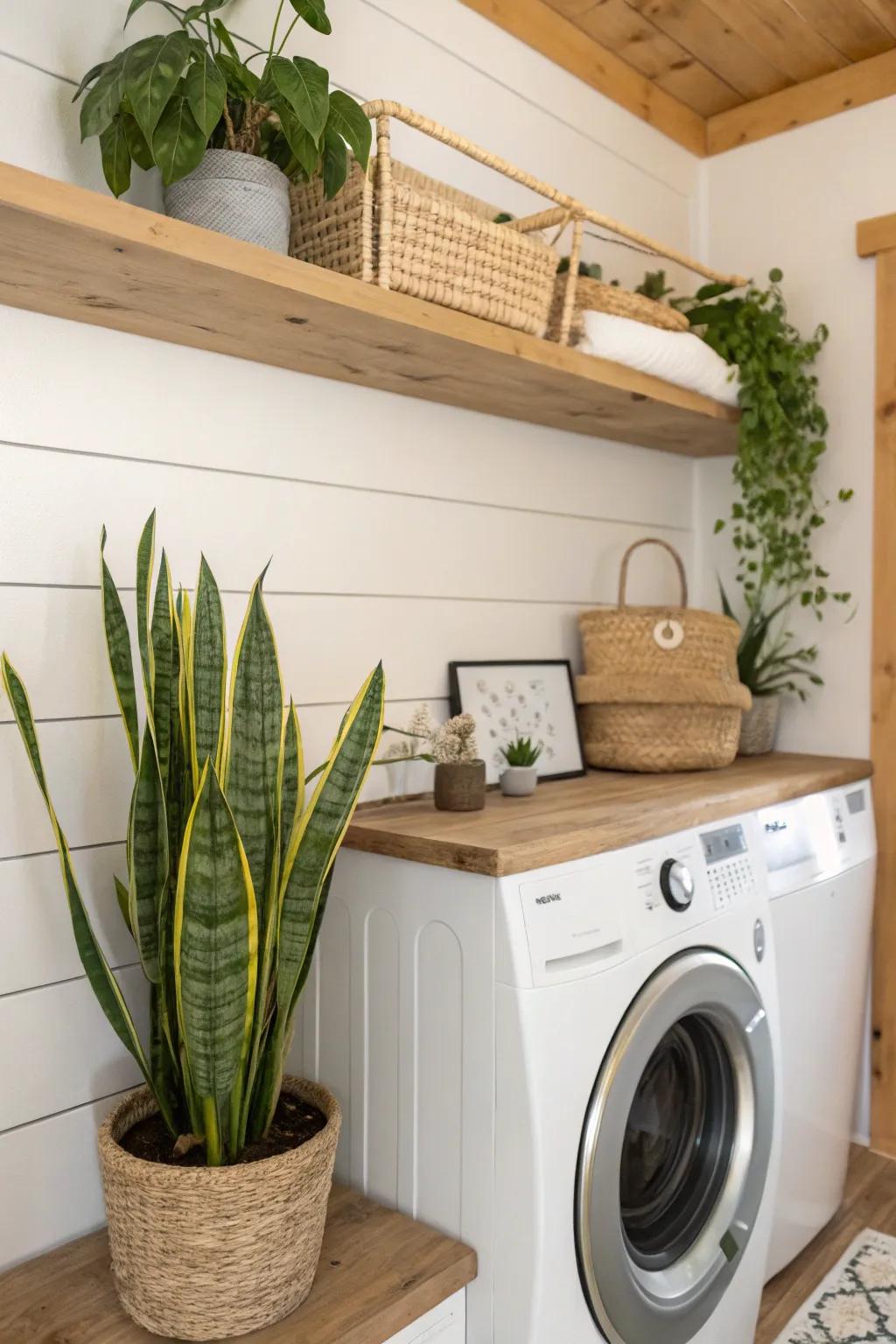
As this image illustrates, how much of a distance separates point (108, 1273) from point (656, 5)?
2397 millimetres

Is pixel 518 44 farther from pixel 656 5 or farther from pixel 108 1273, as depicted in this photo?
pixel 108 1273

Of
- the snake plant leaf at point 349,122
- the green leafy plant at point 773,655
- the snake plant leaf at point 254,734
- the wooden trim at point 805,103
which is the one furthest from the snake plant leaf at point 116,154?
the wooden trim at point 805,103

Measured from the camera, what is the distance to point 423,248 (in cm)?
154

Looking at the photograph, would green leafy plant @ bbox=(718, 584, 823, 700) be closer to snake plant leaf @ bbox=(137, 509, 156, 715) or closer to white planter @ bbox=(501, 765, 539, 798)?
white planter @ bbox=(501, 765, 539, 798)

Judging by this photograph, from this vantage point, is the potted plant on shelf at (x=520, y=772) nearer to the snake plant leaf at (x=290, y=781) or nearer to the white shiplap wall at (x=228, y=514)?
the white shiplap wall at (x=228, y=514)

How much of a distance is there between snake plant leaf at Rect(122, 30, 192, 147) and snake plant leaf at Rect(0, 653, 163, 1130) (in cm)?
64

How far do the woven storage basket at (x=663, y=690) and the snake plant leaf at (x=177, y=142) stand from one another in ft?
3.95

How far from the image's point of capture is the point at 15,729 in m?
1.40

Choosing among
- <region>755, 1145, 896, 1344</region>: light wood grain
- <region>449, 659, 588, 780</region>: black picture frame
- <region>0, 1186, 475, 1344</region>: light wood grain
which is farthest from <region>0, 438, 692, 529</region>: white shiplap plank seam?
<region>755, 1145, 896, 1344</region>: light wood grain

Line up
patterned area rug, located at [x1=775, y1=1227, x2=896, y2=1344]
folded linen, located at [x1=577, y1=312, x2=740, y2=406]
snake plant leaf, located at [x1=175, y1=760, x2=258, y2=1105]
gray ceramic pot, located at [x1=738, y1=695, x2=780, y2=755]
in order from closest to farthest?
snake plant leaf, located at [x1=175, y1=760, x2=258, y2=1105], patterned area rug, located at [x1=775, y1=1227, x2=896, y2=1344], folded linen, located at [x1=577, y1=312, x2=740, y2=406], gray ceramic pot, located at [x1=738, y1=695, x2=780, y2=755]

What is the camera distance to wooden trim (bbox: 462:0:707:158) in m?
2.14

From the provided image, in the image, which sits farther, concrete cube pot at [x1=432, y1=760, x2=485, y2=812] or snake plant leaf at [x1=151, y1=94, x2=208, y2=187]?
concrete cube pot at [x1=432, y1=760, x2=485, y2=812]

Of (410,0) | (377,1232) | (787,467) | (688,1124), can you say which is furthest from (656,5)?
(377,1232)

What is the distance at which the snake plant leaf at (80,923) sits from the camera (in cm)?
125
